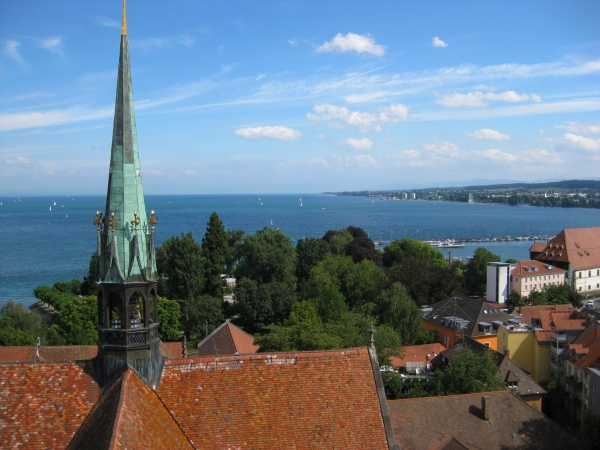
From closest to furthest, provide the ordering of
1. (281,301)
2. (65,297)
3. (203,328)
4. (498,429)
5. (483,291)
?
(498,429) < (203,328) < (281,301) < (65,297) < (483,291)

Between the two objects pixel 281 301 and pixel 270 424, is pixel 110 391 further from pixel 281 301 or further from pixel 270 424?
pixel 281 301

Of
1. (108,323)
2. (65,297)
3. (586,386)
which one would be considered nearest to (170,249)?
(65,297)

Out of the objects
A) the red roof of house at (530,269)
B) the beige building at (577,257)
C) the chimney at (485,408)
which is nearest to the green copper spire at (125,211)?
the chimney at (485,408)

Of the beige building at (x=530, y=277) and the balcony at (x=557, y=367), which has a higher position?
the beige building at (x=530, y=277)

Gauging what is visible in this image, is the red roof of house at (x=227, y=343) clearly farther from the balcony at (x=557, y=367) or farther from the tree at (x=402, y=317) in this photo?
the balcony at (x=557, y=367)

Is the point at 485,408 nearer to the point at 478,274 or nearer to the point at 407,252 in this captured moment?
the point at 478,274

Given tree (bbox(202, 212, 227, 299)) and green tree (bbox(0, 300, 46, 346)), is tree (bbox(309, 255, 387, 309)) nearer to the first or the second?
tree (bbox(202, 212, 227, 299))

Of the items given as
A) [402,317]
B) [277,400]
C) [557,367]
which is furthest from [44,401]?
[557,367]
